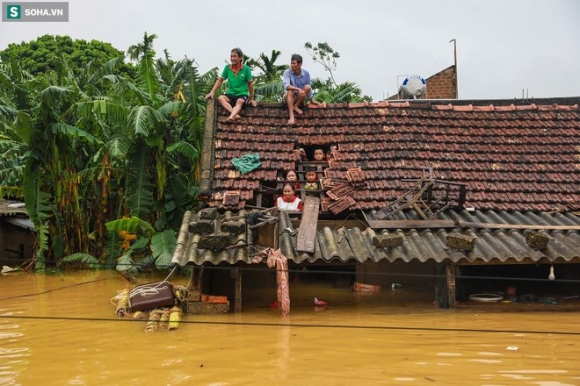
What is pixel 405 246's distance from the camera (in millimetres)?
7961

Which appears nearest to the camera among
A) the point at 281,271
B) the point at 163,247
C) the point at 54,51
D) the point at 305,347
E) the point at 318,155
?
the point at 305,347

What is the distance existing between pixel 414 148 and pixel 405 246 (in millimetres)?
2965

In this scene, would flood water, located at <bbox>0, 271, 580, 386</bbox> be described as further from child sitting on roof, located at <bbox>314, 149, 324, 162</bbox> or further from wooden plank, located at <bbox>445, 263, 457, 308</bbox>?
child sitting on roof, located at <bbox>314, 149, 324, 162</bbox>

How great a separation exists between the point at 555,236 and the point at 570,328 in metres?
2.04

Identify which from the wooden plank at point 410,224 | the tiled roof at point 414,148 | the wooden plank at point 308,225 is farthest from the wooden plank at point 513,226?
the wooden plank at point 308,225

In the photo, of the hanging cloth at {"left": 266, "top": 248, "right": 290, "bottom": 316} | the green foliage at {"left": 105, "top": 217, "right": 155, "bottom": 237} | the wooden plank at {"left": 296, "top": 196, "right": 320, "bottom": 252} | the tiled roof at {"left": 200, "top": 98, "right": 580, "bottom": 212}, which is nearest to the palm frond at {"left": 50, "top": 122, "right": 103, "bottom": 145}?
the green foliage at {"left": 105, "top": 217, "right": 155, "bottom": 237}

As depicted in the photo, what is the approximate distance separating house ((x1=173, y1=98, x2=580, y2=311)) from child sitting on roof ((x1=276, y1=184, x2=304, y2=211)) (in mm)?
276

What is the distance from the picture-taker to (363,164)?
10133mm

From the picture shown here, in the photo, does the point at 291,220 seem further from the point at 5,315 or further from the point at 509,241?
the point at 5,315

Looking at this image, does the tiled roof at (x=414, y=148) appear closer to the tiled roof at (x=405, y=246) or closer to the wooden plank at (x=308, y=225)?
the wooden plank at (x=308, y=225)

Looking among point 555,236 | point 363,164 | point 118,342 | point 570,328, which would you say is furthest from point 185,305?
point 555,236

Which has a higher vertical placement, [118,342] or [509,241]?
[509,241]

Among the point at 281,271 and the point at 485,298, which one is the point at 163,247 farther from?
the point at 485,298

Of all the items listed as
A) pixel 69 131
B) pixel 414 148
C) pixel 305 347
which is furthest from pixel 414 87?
pixel 305 347
